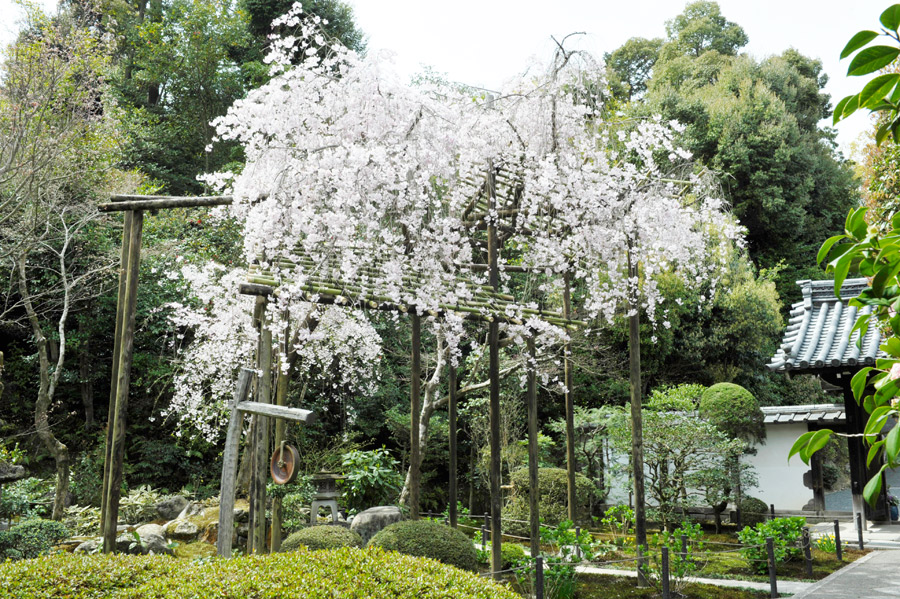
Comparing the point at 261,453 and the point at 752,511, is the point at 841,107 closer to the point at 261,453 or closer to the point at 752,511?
the point at 261,453

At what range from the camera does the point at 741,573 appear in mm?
8422

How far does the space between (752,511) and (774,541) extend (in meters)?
5.06

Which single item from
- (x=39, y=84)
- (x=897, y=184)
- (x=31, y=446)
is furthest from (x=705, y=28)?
(x=31, y=446)

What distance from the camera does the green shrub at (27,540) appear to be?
27.2ft

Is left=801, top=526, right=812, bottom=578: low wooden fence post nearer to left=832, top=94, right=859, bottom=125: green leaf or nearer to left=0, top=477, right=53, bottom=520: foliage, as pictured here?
→ left=832, top=94, right=859, bottom=125: green leaf

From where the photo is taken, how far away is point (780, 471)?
14.1 m

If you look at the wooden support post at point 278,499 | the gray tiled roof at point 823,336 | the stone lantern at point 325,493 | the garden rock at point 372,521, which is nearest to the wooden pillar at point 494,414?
the garden rock at point 372,521

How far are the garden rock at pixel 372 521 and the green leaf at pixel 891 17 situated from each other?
8616 mm

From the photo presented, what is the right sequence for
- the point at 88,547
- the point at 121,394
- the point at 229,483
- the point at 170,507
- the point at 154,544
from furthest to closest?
the point at 170,507 < the point at 154,544 < the point at 88,547 < the point at 121,394 < the point at 229,483

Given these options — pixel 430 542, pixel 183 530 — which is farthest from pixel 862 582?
pixel 183 530

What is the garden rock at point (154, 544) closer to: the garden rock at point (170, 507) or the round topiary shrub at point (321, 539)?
the garden rock at point (170, 507)

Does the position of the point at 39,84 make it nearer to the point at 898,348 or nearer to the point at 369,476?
the point at 369,476

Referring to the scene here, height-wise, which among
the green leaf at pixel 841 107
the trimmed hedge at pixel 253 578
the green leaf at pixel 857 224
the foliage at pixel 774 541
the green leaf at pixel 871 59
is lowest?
the foliage at pixel 774 541

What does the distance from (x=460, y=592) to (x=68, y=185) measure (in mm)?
12656
